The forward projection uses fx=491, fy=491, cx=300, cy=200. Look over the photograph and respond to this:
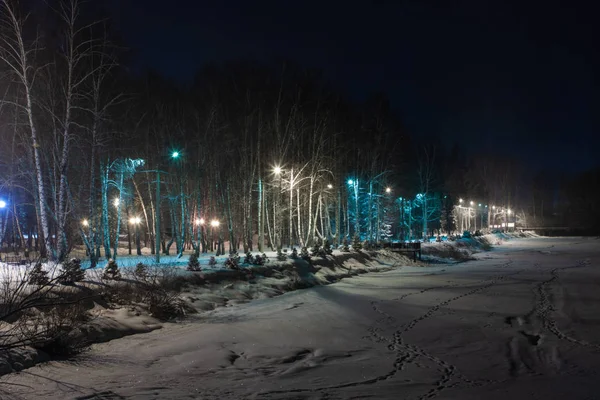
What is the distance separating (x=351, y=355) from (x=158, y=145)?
25.2m

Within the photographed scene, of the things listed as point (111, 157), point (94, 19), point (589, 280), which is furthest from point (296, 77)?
point (589, 280)

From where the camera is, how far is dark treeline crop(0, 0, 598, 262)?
19.5 m

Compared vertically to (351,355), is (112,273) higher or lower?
higher

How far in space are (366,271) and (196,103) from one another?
16.9 meters

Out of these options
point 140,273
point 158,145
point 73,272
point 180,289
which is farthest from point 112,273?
point 158,145

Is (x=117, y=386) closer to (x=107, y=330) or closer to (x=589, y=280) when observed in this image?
(x=107, y=330)

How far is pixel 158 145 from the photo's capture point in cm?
3225

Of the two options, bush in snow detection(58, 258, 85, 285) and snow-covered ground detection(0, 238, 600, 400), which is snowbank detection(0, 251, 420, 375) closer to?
bush in snow detection(58, 258, 85, 285)

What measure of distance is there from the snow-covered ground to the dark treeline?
360 inches

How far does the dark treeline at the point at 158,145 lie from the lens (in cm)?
1945

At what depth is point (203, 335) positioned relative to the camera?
11969mm

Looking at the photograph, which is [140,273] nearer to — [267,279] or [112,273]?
[112,273]

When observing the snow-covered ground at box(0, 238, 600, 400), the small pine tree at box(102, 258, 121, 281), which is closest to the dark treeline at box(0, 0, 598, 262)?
the small pine tree at box(102, 258, 121, 281)

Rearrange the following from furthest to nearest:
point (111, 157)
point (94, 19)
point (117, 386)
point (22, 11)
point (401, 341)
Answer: point (111, 157)
point (94, 19)
point (22, 11)
point (401, 341)
point (117, 386)
